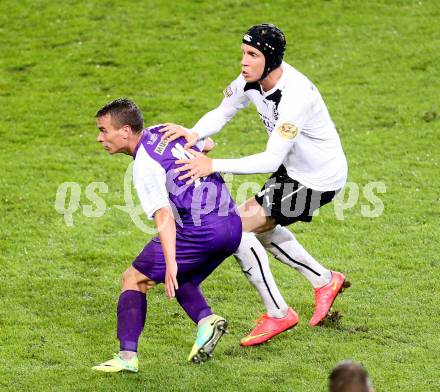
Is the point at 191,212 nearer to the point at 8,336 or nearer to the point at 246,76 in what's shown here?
the point at 246,76

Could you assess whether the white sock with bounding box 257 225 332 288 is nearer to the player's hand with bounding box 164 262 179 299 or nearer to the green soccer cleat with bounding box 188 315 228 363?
the green soccer cleat with bounding box 188 315 228 363

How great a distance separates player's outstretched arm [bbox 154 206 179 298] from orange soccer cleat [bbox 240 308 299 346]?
1.25 meters

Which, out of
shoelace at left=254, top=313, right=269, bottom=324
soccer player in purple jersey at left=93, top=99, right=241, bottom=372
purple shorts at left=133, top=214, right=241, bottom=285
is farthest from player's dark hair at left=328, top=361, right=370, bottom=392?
shoelace at left=254, top=313, right=269, bottom=324

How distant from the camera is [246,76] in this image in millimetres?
8523

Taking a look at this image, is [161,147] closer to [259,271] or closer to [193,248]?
[193,248]

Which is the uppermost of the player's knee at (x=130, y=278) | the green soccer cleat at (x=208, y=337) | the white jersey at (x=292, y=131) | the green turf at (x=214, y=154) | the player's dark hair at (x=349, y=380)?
the player's dark hair at (x=349, y=380)

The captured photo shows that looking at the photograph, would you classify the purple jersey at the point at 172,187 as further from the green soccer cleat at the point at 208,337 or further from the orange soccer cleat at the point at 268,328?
the orange soccer cleat at the point at 268,328

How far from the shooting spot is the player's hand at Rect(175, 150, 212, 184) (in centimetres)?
786

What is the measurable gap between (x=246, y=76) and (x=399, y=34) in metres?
10.4

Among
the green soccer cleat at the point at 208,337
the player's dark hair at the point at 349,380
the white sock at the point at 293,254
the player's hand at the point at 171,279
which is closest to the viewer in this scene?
the player's dark hair at the point at 349,380

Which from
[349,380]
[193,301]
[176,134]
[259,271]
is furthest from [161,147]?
[349,380]

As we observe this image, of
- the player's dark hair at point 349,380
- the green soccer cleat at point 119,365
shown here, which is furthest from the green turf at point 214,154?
the player's dark hair at point 349,380

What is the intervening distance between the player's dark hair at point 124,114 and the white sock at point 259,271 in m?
1.39

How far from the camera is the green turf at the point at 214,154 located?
330 inches
